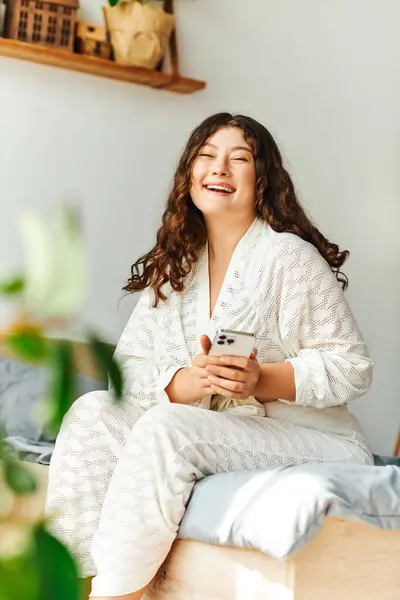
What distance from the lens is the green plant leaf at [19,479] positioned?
285mm

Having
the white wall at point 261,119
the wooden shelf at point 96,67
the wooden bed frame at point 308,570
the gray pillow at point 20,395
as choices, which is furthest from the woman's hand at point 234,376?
the wooden shelf at point 96,67

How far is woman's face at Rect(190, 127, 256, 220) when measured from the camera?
208 centimetres

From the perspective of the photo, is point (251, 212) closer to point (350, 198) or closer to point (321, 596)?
point (321, 596)

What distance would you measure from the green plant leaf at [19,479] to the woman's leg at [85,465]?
4.75 feet

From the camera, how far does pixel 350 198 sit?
3.29 m

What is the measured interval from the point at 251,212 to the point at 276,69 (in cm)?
119

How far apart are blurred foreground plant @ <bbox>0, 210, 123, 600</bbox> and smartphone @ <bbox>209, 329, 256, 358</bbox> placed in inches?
54.7

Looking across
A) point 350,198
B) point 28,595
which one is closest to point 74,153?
point 350,198

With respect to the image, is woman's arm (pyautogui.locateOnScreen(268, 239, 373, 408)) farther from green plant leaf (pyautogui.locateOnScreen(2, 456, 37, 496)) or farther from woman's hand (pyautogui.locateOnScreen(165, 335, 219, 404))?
green plant leaf (pyautogui.locateOnScreen(2, 456, 37, 496))

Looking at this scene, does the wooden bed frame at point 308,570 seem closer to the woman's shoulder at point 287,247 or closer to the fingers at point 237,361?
the fingers at point 237,361

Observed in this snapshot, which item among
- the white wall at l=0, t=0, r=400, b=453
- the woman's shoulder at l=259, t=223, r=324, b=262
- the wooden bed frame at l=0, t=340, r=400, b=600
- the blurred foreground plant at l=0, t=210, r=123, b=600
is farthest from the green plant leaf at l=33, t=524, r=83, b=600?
the white wall at l=0, t=0, r=400, b=453

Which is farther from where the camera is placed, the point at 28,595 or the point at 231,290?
the point at 231,290

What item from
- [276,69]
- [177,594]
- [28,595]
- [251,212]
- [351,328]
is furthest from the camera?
[276,69]

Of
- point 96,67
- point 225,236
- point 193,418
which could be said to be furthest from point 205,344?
point 96,67
